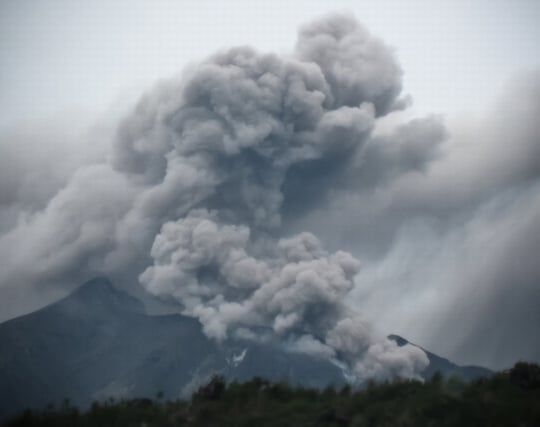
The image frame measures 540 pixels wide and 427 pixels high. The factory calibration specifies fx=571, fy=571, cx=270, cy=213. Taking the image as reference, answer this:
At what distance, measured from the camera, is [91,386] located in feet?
607

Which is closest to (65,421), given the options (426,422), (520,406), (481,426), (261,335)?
(426,422)

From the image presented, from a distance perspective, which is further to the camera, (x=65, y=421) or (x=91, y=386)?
→ (x=91, y=386)

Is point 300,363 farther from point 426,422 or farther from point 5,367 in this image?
point 426,422

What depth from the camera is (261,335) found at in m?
195

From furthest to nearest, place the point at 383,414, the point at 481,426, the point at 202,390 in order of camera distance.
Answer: the point at 202,390, the point at 383,414, the point at 481,426

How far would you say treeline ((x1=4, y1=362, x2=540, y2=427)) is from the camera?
13586 mm

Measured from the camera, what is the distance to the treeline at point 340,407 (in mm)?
13586

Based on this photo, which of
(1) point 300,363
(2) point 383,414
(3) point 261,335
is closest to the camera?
(2) point 383,414

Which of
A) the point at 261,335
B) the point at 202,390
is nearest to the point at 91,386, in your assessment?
the point at 261,335

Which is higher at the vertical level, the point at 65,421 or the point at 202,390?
the point at 202,390

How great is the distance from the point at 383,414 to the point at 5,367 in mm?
211673

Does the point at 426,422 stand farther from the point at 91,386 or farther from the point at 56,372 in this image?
the point at 56,372

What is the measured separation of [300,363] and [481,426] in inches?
6800

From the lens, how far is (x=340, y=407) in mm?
15148
